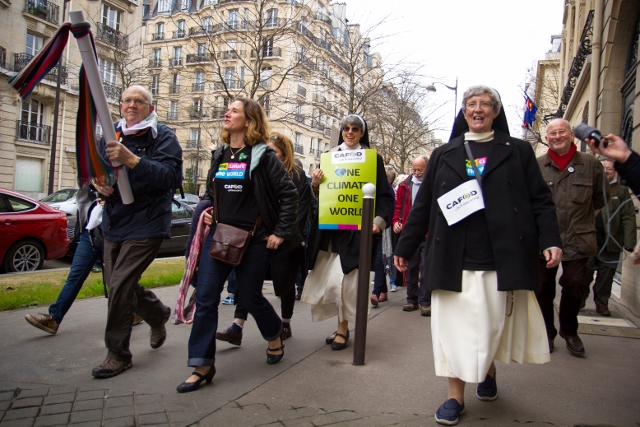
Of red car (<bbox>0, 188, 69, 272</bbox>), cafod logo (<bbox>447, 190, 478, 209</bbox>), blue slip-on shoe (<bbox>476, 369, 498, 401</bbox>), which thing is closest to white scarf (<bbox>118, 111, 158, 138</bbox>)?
cafod logo (<bbox>447, 190, 478, 209</bbox>)

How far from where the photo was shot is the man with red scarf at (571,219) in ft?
15.8

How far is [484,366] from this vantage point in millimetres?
3057

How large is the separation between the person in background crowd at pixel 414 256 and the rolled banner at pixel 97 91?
3.56m

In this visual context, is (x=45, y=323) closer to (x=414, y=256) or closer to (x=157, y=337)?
(x=157, y=337)

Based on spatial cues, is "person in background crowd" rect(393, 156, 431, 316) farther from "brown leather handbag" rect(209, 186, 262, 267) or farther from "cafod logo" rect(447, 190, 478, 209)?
"cafod logo" rect(447, 190, 478, 209)

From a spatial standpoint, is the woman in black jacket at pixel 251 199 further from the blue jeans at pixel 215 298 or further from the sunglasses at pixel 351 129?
the sunglasses at pixel 351 129

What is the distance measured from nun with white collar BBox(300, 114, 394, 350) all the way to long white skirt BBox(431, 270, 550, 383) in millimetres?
1540

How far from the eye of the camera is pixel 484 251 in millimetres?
3180

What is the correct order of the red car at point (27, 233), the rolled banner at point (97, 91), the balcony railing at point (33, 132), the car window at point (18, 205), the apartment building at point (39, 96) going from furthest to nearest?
the balcony railing at point (33, 132), the apartment building at point (39, 96), the car window at point (18, 205), the red car at point (27, 233), the rolled banner at point (97, 91)

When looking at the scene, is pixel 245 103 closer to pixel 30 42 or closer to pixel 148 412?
pixel 148 412

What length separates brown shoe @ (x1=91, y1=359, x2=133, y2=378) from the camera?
3.80 meters

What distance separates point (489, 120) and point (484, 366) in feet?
4.88

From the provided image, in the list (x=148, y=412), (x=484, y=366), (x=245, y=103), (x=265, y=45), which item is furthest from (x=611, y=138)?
(x=265, y=45)

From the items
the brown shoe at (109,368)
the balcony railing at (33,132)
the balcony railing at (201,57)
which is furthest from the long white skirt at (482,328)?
the balcony railing at (33,132)
